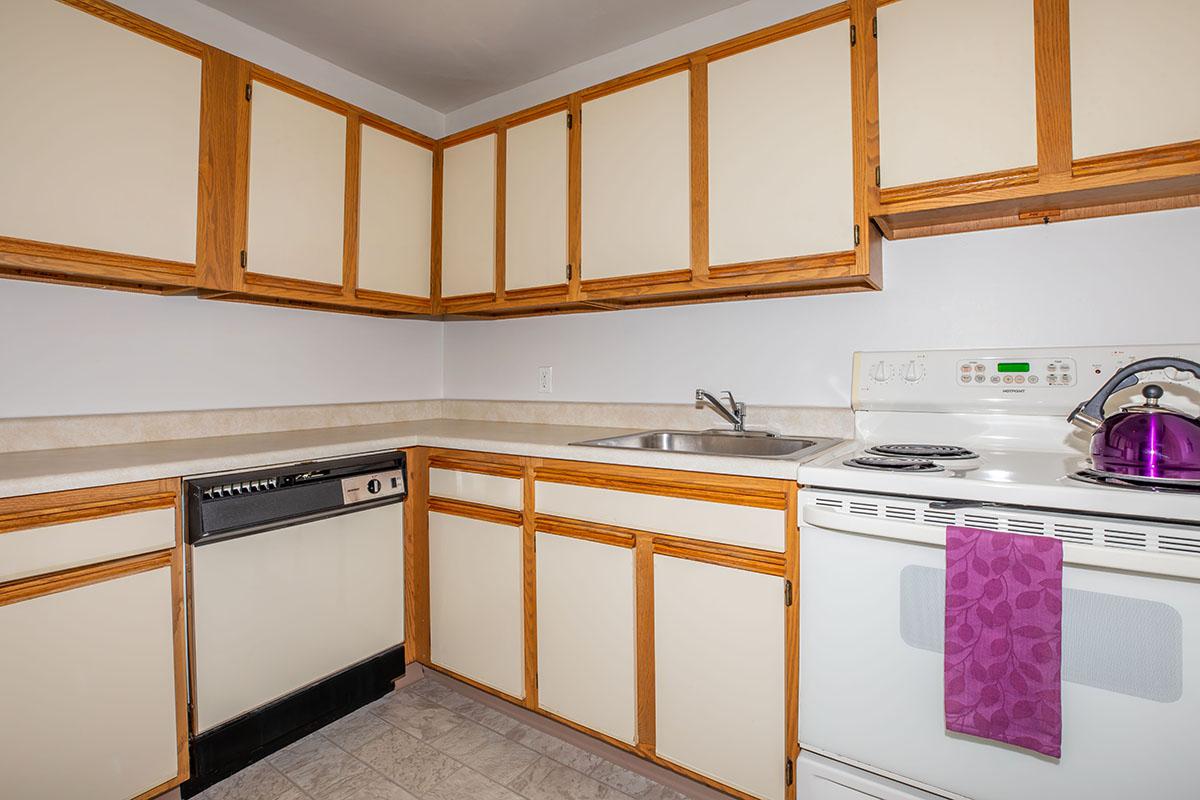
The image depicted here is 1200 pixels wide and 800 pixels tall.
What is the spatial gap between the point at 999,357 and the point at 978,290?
219 mm

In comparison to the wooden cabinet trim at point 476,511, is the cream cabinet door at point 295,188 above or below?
above

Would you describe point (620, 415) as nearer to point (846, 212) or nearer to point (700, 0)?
point (846, 212)

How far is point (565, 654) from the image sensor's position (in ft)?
6.26

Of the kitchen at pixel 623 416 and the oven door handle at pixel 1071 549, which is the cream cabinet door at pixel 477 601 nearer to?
the kitchen at pixel 623 416

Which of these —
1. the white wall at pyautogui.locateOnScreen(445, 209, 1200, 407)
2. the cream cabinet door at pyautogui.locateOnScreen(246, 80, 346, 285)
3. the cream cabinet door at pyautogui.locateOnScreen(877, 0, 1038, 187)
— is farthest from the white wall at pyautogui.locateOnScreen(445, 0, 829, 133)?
the white wall at pyautogui.locateOnScreen(445, 209, 1200, 407)

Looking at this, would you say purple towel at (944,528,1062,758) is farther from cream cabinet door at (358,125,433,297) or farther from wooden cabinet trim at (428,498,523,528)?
cream cabinet door at (358,125,433,297)

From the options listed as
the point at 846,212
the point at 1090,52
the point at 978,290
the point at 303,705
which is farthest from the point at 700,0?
the point at 303,705

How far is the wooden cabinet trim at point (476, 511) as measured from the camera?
204cm

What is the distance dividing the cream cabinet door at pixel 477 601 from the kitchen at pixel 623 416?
0.02 m

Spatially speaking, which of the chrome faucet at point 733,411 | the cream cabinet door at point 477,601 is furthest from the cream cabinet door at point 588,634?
the chrome faucet at point 733,411

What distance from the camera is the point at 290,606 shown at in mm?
1887

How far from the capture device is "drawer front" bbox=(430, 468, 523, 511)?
2033mm

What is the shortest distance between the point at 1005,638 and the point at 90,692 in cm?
Result: 209

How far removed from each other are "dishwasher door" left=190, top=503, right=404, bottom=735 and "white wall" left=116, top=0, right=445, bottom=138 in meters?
1.83
